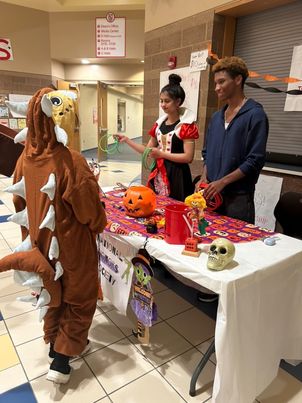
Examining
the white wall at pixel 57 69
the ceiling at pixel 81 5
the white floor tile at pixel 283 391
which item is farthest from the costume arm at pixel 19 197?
the white wall at pixel 57 69

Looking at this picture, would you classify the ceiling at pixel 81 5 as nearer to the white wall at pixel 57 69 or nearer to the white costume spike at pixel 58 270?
the white wall at pixel 57 69

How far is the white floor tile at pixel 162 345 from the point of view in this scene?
1550 millimetres

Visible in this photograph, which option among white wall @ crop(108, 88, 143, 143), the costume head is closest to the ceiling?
white wall @ crop(108, 88, 143, 143)

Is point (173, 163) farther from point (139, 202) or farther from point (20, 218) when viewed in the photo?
point (20, 218)

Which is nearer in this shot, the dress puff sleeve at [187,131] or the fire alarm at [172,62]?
the dress puff sleeve at [187,131]

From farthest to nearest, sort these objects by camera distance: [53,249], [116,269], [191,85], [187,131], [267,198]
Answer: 1. [191,85]
2. [267,198]
3. [187,131]
4. [116,269]
5. [53,249]

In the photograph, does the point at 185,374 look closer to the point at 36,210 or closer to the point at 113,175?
the point at 36,210

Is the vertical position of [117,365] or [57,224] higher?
[57,224]

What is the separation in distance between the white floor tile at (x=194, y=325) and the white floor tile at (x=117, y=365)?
32cm

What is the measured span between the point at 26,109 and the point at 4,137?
726 mm

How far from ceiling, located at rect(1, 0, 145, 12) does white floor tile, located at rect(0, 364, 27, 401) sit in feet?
20.9

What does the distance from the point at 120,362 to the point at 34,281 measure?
0.68 metres

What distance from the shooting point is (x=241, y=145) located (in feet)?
5.31


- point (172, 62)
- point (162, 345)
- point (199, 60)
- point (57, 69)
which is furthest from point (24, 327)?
point (57, 69)
